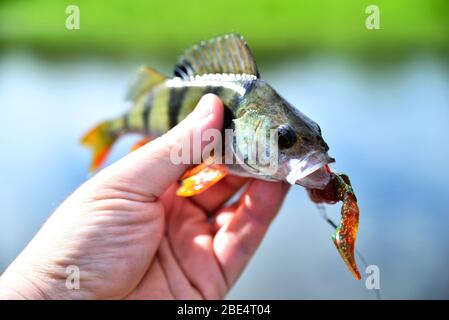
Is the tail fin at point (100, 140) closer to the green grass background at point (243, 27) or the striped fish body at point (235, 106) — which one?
the striped fish body at point (235, 106)

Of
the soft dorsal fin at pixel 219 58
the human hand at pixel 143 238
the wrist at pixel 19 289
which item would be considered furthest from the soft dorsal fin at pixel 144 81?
the wrist at pixel 19 289

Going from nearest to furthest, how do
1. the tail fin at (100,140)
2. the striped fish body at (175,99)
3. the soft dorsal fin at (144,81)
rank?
the striped fish body at (175,99), the soft dorsal fin at (144,81), the tail fin at (100,140)

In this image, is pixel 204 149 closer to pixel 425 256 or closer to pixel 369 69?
pixel 425 256

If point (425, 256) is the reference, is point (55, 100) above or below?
above

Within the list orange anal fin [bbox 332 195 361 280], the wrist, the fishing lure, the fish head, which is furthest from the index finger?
the wrist
